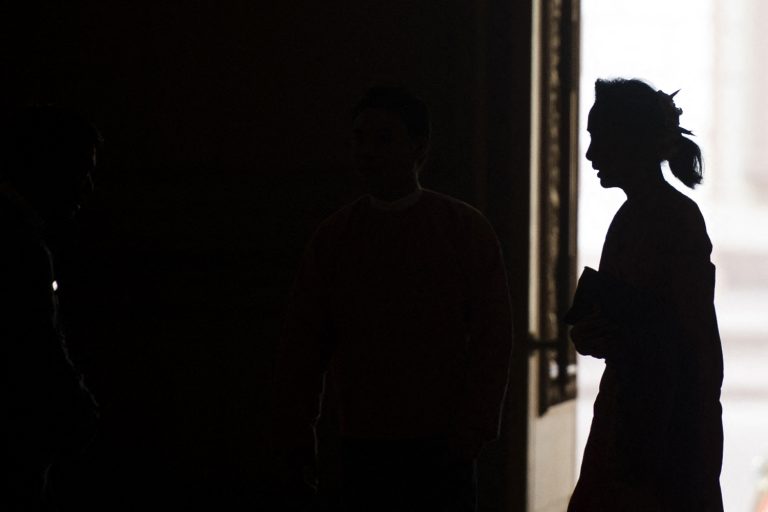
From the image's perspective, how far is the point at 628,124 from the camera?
2.12 metres

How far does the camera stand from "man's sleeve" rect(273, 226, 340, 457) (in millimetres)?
2365

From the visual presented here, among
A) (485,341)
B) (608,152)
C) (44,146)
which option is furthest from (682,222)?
(44,146)

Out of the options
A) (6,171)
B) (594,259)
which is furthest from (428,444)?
(594,259)

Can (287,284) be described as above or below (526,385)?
above

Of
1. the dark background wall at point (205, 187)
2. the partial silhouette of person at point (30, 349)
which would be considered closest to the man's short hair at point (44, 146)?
the partial silhouette of person at point (30, 349)

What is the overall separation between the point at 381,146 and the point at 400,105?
99mm

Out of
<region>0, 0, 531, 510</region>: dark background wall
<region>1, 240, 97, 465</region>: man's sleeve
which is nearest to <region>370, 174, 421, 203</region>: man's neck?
<region>1, 240, 97, 465</region>: man's sleeve

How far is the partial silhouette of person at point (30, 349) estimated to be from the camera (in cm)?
180

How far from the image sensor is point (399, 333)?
2.31 m

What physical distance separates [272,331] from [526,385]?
34.5 inches

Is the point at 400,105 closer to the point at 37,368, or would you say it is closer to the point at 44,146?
the point at 44,146

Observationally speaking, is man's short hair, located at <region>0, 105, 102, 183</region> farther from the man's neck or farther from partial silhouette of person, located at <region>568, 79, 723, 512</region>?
partial silhouette of person, located at <region>568, 79, 723, 512</region>

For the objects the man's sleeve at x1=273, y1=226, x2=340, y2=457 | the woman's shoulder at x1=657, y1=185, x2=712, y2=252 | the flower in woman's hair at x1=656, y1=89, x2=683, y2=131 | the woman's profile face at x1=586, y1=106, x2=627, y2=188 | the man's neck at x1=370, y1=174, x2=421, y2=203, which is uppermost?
the flower in woman's hair at x1=656, y1=89, x2=683, y2=131

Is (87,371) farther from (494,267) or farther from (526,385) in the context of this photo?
(494,267)
